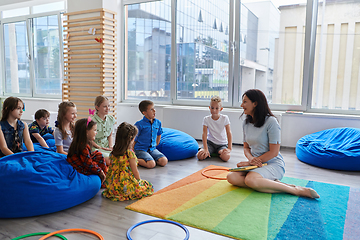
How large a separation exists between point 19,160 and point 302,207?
218cm

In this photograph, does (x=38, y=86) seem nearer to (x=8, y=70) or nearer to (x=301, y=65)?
(x=8, y=70)

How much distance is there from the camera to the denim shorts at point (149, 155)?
342cm

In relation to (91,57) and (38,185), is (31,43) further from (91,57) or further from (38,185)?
(38,185)

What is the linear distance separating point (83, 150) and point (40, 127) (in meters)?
1.46

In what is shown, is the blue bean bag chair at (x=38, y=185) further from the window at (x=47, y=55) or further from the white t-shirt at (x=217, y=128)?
the window at (x=47, y=55)

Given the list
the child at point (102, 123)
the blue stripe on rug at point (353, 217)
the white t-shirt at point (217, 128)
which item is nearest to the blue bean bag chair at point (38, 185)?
the child at point (102, 123)

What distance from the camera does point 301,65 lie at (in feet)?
15.8

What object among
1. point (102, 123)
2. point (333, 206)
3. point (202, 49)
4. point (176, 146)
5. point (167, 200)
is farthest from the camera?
point (202, 49)

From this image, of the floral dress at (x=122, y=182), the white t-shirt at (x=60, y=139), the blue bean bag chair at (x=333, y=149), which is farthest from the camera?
the blue bean bag chair at (x=333, y=149)

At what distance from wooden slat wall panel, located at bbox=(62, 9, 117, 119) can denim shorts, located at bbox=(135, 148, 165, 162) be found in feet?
7.84

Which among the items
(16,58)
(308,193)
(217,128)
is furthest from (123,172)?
(16,58)

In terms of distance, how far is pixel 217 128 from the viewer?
399 centimetres

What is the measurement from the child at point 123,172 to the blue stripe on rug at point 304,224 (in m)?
1.14

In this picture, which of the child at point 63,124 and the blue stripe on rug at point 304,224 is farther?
the child at point 63,124
